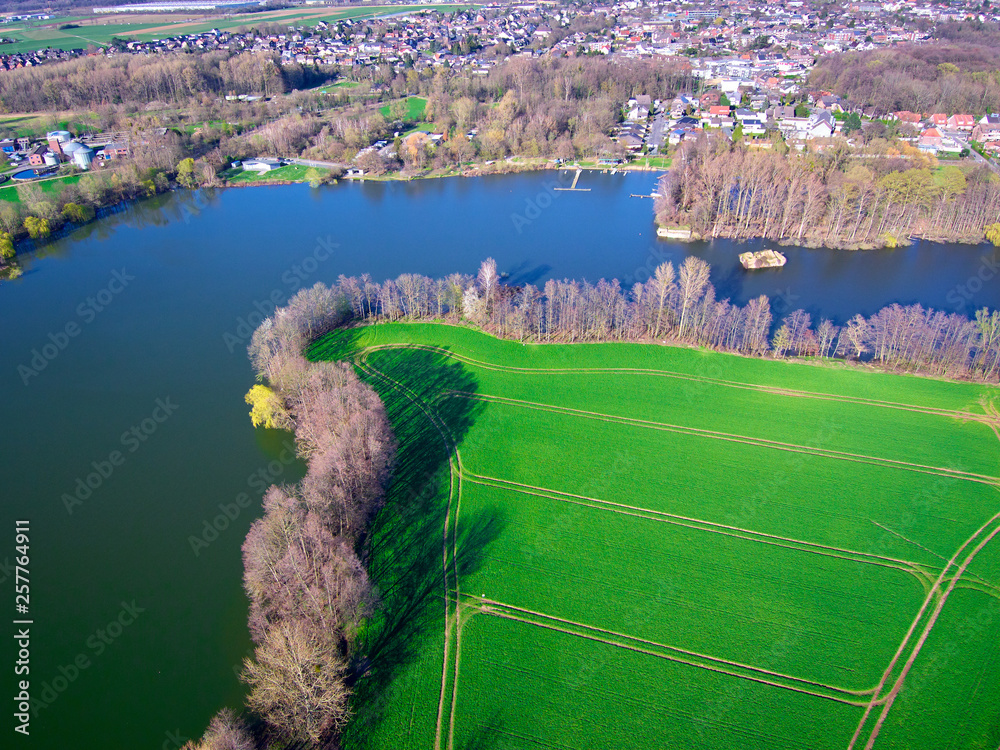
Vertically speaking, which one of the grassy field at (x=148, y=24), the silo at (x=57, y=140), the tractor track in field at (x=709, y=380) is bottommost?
the tractor track in field at (x=709, y=380)

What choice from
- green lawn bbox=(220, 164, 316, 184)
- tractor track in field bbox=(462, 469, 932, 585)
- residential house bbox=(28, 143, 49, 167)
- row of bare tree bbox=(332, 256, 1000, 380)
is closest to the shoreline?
row of bare tree bbox=(332, 256, 1000, 380)

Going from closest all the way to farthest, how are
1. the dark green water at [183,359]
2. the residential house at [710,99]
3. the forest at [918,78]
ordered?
1. the dark green water at [183,359]
2. the forest at [918,78]
3. the residential house at [710,99]

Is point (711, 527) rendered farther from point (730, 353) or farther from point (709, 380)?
point (730, 353)

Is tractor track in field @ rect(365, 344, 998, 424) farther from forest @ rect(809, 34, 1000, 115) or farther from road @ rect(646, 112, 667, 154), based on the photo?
forest @ rect(809, 34, 1000, 115)

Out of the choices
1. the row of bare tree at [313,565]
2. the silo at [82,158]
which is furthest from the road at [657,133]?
the silo at [82,158]

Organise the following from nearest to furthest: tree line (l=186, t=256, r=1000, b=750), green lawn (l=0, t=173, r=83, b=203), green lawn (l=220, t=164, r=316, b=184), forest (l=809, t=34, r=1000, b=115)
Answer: tree line (l=186, t=256, r=1000, b=750), green lawn (l=0, t=173, r=83, b=203), green lawn (l=220, t=164, r=316, b=184), forest (l=809, t=34, r=1000, b=115)

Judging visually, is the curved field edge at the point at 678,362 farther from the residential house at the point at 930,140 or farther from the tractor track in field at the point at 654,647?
the residential house at the point at 930,140
